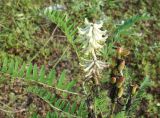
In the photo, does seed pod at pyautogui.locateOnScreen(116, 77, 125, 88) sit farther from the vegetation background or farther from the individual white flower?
the vegetation background

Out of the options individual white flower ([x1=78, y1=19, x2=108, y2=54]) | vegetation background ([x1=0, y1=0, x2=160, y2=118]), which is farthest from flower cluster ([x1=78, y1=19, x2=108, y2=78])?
vegetation background ([x1=0, y1=0, x2=160, y2=118])

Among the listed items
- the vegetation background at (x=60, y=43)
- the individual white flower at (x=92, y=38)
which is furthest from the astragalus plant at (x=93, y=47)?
the vegetation background at (x=60, y=43)

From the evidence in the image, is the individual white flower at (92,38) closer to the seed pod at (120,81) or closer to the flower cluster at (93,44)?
the flower cluster at (93,44)

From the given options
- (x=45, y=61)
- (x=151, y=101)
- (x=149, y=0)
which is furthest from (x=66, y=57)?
(x=149, y=0)

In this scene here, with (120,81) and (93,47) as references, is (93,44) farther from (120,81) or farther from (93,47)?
(120,81)

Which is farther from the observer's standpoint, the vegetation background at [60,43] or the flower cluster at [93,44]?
the vegetation background at [60,43]

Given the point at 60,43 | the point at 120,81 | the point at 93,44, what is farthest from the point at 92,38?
the point at 60,43

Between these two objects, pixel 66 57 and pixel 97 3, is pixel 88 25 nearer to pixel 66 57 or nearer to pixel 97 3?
pixel 66 57
